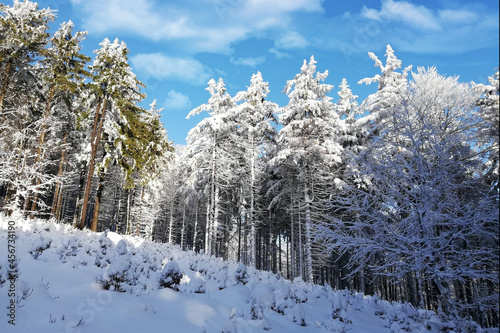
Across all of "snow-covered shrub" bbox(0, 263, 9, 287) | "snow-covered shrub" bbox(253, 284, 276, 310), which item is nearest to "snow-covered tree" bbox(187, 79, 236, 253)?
"snow-covered shrub" bbox(253, 284, 276, 310)

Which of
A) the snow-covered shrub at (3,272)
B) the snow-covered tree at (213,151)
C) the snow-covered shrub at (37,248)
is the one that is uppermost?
the snow-covered tree at (213,151)

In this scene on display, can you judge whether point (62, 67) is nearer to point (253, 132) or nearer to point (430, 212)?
point (253, 132)

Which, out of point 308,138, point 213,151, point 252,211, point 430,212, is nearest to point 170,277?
point 430,212

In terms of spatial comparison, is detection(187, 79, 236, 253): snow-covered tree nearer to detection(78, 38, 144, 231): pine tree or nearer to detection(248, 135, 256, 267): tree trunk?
detection(248, 135, 256, 267): tree trunk

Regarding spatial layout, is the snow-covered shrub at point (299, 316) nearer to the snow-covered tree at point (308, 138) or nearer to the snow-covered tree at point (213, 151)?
the snow-covered tree at point (308, 138)

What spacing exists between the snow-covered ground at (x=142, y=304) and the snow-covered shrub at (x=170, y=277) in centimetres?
1

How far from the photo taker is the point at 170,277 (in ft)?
19.7

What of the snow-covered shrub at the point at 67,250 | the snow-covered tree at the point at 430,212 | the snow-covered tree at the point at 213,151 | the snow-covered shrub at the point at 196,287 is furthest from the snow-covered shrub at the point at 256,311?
the snow-covered tree at the point at 213,151

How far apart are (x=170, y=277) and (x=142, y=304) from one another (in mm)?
1357

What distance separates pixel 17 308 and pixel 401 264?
758 cm

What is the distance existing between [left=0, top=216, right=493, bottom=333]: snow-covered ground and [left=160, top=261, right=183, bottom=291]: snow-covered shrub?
1 cm

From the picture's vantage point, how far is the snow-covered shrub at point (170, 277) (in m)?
5.93

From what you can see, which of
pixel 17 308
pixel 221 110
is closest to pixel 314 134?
pixel 221 110

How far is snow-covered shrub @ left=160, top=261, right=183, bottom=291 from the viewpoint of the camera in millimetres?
5930
